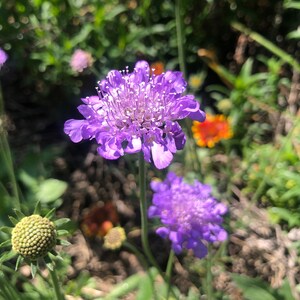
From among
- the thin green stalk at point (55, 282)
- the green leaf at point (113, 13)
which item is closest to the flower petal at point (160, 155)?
the thin green stalk at point (55, 282)

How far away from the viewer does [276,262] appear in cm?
259

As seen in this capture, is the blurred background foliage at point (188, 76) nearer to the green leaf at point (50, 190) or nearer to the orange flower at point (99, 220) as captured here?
the green leaf at point (50, 190)

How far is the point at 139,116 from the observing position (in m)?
1.41

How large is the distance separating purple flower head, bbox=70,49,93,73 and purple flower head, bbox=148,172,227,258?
895 millimetres

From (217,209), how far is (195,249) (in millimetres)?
191

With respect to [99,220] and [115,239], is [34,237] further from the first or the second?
[99,220]

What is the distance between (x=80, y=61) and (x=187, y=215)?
113 centimetres

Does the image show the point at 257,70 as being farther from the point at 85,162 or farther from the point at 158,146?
the point at 158,146

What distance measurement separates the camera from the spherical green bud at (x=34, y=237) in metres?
1.46

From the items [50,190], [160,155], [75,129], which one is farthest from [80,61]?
[160,155]

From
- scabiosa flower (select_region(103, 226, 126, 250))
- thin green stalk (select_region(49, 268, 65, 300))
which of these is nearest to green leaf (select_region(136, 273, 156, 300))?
scabiosa flower (select_region(103, 226, 126, 250))

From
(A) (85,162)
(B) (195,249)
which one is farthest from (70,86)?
(B) (195,249)

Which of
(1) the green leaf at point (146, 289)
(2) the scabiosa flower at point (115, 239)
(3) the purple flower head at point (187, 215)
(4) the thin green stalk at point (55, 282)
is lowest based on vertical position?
(1) the green leaf at point (146, 289)

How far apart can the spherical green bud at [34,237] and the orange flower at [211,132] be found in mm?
1316
